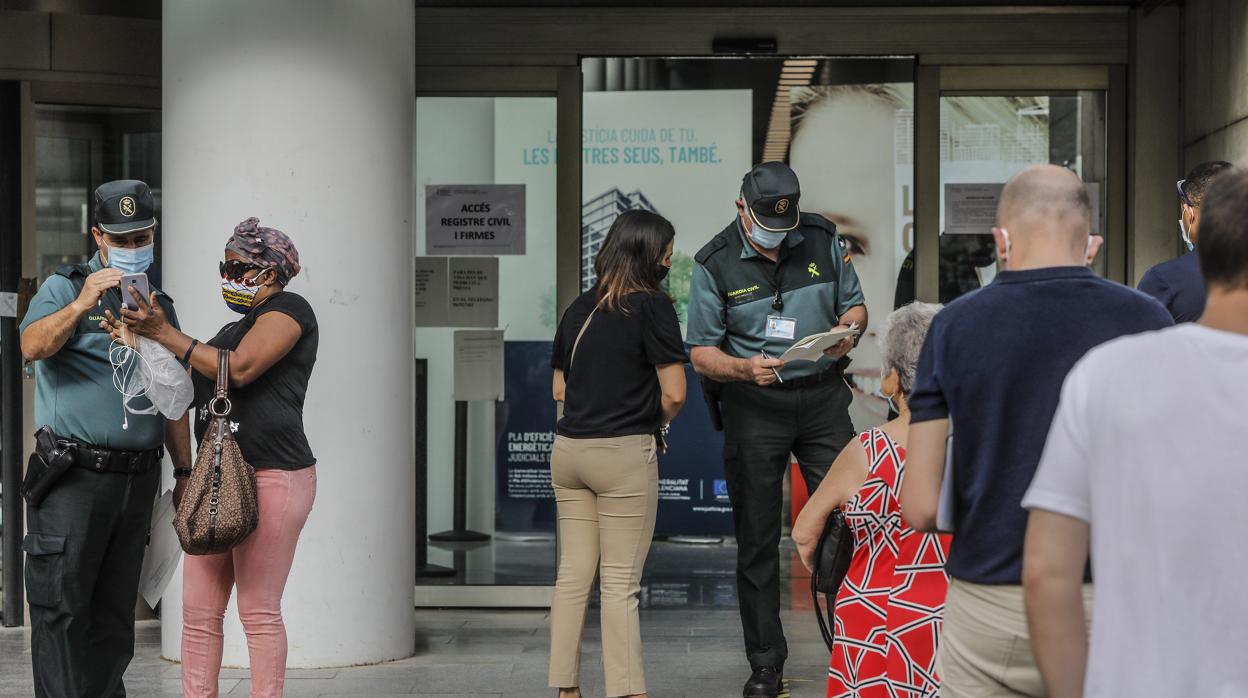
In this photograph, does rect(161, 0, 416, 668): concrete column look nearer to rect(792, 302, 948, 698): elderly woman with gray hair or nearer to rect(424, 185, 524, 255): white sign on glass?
rect(424, 185, 524, 255): white sign on glass

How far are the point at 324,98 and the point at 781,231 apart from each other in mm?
1946

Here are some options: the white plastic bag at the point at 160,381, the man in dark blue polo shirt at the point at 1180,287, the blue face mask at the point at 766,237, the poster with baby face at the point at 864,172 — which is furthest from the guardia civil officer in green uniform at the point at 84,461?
the poster with baby face at the point at 864,172

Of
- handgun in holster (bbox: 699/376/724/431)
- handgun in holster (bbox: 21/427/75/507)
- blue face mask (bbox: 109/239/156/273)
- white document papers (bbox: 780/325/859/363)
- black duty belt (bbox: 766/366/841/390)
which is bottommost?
handgun in holster (bbox: 21/427/75/507)

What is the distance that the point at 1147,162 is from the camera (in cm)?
715

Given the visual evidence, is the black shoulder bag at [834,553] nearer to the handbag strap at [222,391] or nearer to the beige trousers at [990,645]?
the beige trousers at [990,645]

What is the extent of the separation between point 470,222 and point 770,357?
2690 mm

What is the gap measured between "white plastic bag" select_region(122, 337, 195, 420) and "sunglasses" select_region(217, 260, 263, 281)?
29 centimetres

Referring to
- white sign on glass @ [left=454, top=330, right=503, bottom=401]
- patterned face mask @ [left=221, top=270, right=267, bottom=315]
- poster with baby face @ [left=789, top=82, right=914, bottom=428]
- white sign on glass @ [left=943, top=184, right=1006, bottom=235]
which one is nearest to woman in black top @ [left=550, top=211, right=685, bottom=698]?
patterned face mask @ [left=221, top=270, right=267, bottom=315]

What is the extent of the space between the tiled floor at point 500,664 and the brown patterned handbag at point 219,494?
1611 millimetres

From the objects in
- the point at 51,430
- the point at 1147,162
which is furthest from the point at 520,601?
the point at 1147,162

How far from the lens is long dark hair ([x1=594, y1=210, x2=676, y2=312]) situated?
4848 millimetres

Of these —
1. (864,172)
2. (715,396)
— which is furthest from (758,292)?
(864,172)

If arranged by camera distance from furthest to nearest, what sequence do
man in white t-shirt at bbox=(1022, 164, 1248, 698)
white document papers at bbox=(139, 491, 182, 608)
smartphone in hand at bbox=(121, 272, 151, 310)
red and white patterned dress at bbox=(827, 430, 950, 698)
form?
white document papers at bbox=(139, 491, 182, 608) < smartphone in hand at bbox=(121, 272, 151, 310) < red and white patterned dress at bbox=(827, 430, 950, 698) < man in white t-shirt at bbox=(1022, 164, 1248, 698)

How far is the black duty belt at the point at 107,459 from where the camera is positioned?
171 inches
